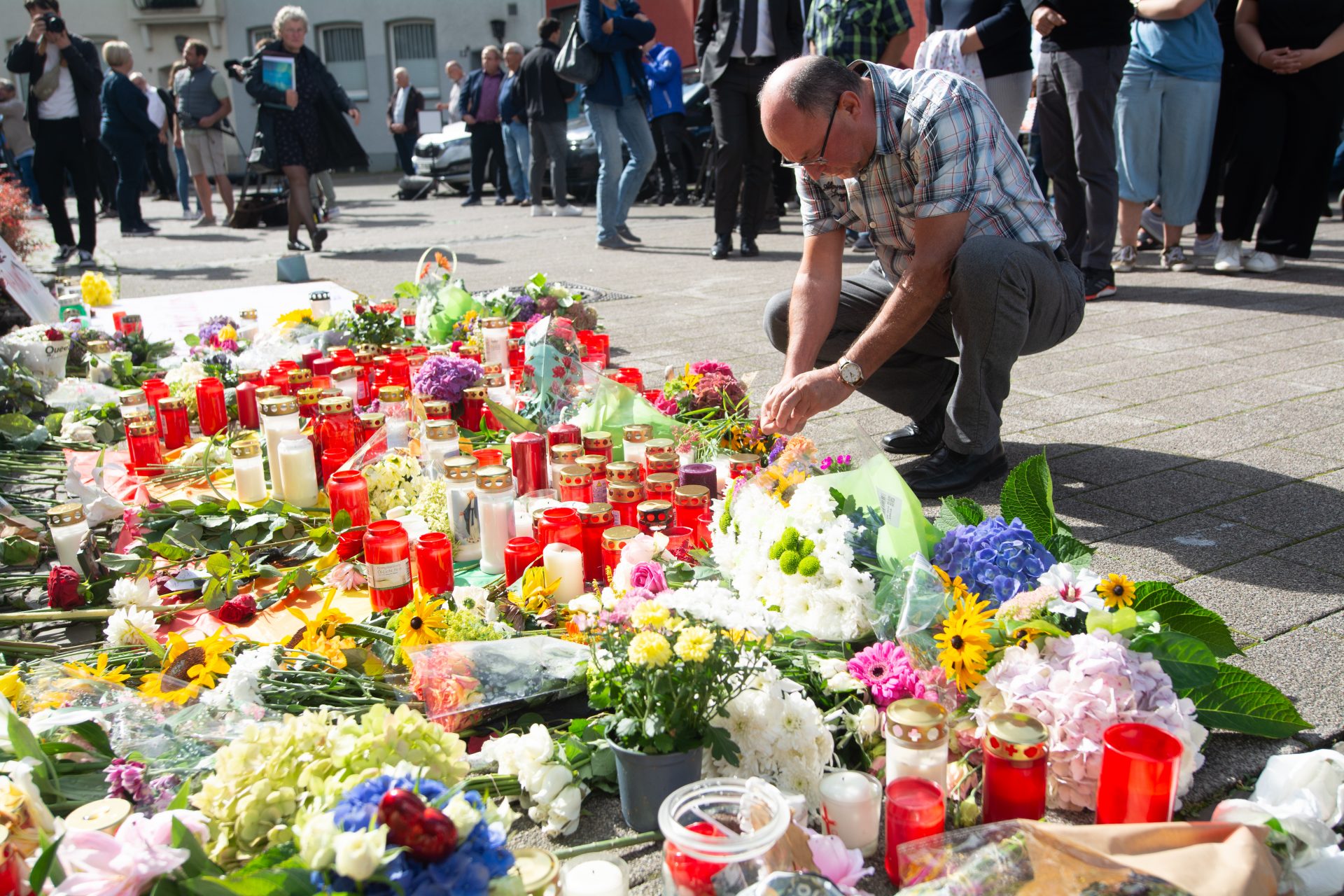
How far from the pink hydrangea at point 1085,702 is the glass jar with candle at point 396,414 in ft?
7.09

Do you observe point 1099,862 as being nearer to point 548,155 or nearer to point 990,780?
point 990,780

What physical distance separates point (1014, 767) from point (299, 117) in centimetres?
828

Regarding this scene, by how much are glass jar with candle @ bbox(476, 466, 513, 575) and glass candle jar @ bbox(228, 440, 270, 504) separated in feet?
2.91

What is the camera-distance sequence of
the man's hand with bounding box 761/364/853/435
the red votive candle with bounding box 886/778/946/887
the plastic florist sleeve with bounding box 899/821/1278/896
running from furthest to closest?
1. the man's hand with bounding box 761/364/853/435
2. the red votive candle with bounding box 886/778/946/887
3. the plastic florist sleeve with bounding box 899/821/1278/896

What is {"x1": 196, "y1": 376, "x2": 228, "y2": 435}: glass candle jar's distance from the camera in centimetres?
398

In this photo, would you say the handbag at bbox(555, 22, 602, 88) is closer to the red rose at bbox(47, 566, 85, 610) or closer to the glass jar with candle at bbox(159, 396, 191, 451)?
the glass jar with candle at bbox(159, 396, 191, 451)

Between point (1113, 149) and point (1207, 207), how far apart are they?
1659 mm

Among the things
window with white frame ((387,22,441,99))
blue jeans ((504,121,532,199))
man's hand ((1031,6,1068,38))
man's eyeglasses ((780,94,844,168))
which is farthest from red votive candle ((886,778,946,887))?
window with white frame ((387,22,441,99))

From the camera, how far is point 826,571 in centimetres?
204

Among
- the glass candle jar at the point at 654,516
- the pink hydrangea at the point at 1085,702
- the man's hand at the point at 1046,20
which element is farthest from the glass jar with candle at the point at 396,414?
the man's hand at the point at 1046,20

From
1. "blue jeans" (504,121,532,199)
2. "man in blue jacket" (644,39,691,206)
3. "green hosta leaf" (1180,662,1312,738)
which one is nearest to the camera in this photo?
"green hosta leaf" (1180,662,1312,738)

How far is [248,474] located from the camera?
10.7ft

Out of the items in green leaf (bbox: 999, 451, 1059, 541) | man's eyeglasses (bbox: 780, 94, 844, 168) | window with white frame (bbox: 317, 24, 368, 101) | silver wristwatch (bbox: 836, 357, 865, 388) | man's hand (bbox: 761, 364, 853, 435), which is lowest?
green leaf (bbox: 999, 451, 1059, 541)

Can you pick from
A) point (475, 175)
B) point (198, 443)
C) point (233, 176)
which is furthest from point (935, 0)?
point (233, 176)
